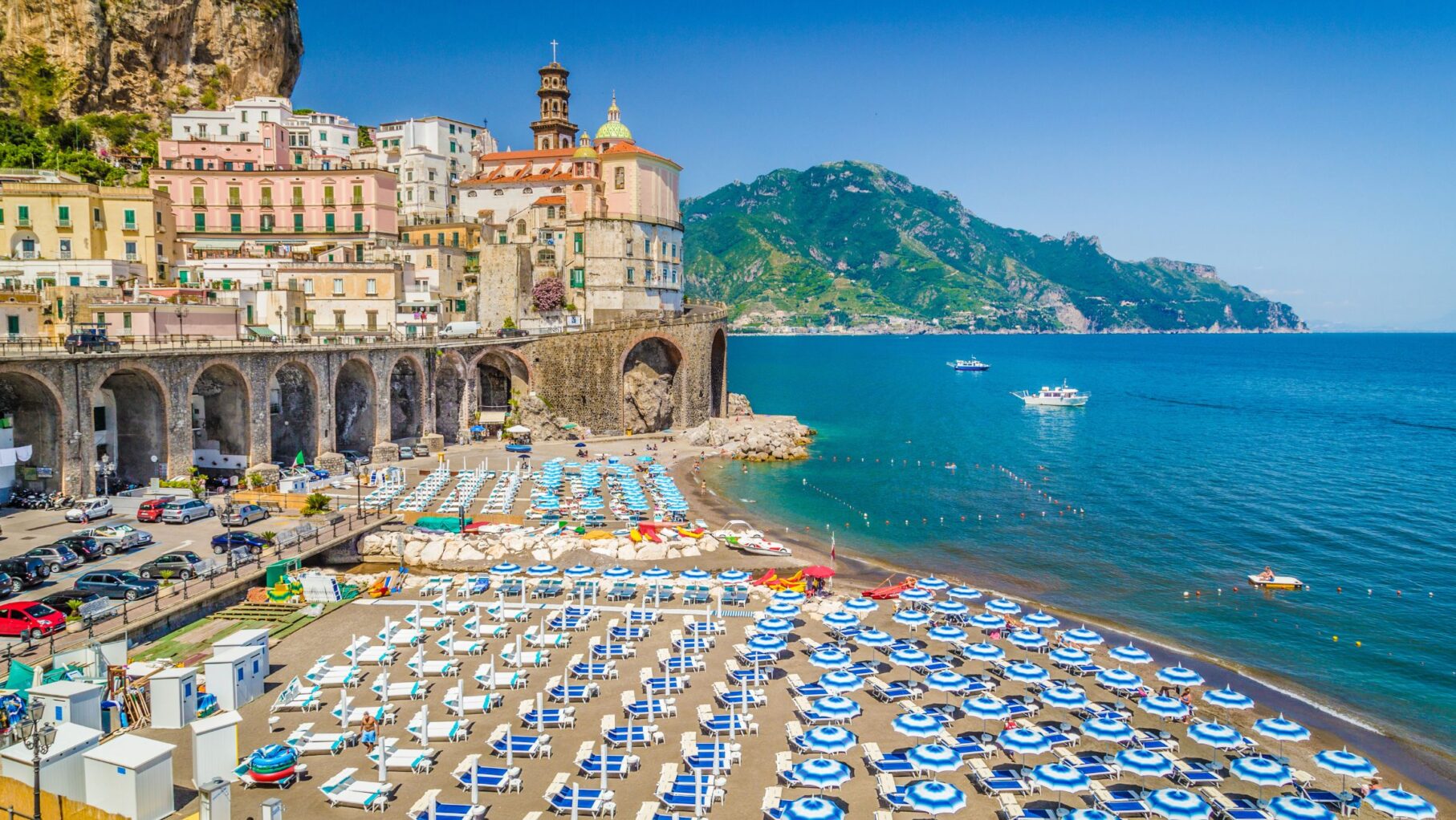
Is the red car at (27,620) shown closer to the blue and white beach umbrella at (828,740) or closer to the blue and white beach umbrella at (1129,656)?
the blue and white beach umbrella at (828,740)

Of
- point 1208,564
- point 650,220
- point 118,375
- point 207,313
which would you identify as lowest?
point 1208,564

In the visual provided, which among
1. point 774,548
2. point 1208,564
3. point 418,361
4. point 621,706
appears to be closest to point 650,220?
point 418,361

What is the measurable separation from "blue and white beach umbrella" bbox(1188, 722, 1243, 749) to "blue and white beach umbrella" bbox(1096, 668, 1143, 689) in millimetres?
2935

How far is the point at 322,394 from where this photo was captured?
55156mm

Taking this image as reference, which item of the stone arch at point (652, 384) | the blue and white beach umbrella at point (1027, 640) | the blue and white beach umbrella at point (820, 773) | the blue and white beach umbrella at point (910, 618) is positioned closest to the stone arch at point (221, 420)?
the stone arch at point (652, 384)

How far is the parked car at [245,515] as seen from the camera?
1588 inches

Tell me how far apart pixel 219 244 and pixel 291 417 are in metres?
28.2

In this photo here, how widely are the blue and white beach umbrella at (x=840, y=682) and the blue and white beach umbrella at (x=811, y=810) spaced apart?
6390 millimetres

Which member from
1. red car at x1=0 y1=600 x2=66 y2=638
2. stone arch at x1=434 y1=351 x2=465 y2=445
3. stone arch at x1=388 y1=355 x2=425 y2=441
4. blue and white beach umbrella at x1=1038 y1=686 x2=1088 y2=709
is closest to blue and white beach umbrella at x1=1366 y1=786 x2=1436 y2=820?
blue and white beach umbrella at x1=1038 y1=686 x2=1088 y2=709

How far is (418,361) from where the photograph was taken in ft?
213

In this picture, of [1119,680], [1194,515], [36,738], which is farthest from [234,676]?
[1194,515]

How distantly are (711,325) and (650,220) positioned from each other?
36.5ft

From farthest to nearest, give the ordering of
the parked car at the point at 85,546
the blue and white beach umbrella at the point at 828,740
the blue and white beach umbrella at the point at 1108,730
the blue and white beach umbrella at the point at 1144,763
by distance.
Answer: the parked car at the point at 85,546 → the blue and white beach umbrella at the point at 1108,730 → the blue and white beach umbrella at the point at 1144,763 → the blue and white beach umbrella at the point at 828,740

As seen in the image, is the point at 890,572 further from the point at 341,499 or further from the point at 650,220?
the point at 650,220
